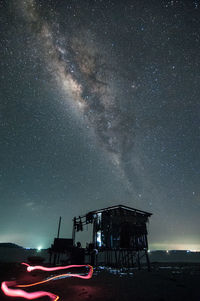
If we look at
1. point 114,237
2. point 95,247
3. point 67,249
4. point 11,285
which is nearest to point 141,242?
point 114,237

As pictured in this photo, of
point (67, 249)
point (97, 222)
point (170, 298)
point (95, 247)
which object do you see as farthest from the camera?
point (97, 222)

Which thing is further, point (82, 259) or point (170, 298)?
point (82, 259)

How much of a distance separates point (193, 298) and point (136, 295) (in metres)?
2.66

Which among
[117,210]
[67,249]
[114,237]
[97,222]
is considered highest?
[117,210]

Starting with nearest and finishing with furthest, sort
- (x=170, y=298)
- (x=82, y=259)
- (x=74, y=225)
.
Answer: (x=170, y=298), (x=82, y=259), (x=74, y=225)

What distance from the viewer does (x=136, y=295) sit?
825cm

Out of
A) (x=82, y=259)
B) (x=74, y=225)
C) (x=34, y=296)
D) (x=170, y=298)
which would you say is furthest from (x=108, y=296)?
(x=74, y=225)

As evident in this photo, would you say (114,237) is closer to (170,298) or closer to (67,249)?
(67,249)

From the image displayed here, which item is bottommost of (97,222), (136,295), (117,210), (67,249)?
(136,295)

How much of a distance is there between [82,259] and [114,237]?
4.75 meters

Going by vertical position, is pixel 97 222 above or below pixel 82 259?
above

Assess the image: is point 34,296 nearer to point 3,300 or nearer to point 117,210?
point 3,300

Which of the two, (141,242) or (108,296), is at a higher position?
(141,242)

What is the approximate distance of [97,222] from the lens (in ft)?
74.5
